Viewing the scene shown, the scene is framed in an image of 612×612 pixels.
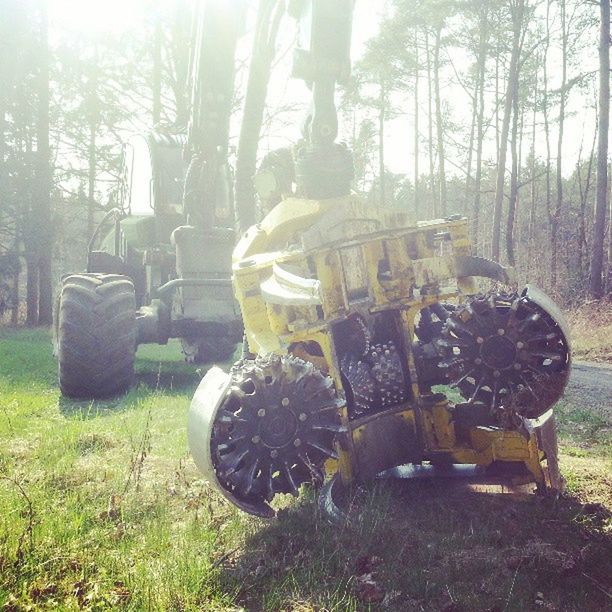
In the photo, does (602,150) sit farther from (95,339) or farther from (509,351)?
(509,351)

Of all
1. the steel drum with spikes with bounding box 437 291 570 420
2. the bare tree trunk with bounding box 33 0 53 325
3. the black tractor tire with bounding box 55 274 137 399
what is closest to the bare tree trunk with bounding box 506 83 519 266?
the bare tree trunk with bounding box 33 0 53 325

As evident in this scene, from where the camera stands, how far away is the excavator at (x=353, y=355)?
3.01 meters

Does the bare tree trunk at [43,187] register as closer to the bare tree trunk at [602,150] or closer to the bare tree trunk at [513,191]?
the bare tree trunk at [513,191]

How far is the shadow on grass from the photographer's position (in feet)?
8.56

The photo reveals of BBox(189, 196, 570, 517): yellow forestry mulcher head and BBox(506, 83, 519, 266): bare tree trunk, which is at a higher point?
BBox(506, 83, 519, 266): bare tree trunk

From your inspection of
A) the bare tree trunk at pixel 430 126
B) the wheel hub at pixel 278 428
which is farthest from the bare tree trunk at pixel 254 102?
the bare tree trunk at pixel 430 126

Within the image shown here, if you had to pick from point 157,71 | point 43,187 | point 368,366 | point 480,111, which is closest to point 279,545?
point 368,366

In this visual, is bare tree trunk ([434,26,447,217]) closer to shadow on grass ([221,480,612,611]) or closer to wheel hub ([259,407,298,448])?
shadow on grass ([221,480,612,611])

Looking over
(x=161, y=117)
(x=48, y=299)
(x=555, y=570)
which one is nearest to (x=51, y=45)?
(x=161, y=117)

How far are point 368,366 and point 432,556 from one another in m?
1.16

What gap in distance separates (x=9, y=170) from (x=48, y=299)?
4268 mm

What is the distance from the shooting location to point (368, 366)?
3.79 meters

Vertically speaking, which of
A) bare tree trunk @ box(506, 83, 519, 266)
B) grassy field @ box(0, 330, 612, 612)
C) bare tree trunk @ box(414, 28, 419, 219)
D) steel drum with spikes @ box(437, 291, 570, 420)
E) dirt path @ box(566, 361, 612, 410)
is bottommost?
dirt path @ box(566, 361, 612, 410)

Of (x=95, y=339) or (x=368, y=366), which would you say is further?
(x=95, y=339)
